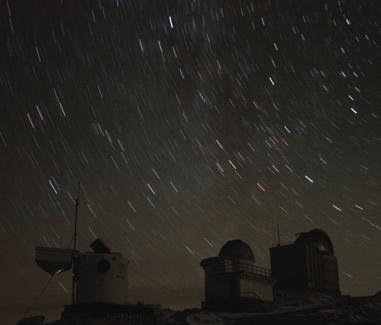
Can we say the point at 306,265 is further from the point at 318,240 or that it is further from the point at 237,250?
the point at 237,250

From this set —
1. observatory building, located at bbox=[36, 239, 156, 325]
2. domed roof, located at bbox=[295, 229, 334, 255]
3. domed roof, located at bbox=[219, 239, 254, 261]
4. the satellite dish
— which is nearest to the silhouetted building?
domed roof, located at bbox=[295, 229, 334, 255]

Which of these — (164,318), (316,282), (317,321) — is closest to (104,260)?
(164,318)

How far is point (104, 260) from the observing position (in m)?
37.0

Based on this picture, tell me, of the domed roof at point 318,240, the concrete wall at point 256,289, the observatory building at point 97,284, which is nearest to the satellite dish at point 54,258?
the observatory building at point 97,284

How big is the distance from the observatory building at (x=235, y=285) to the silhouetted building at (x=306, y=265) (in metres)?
7.59

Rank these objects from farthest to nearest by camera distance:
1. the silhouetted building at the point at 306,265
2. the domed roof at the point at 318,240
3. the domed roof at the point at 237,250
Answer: the domed roof at the point at 318,240 → the silhouetted building at the point at 306,265 → the domed roof at the point at 237,250

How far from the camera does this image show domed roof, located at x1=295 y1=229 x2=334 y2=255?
5628 centimetres

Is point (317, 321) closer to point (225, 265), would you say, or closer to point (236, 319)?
point (236, 319)

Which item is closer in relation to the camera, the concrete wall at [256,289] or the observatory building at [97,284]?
the observatory building at [97,284]

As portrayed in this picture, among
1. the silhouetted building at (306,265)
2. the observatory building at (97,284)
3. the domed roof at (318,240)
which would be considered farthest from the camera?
the domed roof at (318,240)

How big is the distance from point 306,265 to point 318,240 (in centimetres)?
395

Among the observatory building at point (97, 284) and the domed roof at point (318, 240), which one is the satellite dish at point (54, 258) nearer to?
the observatory building at point (97, 284)

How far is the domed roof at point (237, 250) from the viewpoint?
48250 mm

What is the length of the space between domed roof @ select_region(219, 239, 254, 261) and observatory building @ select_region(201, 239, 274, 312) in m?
0.17
